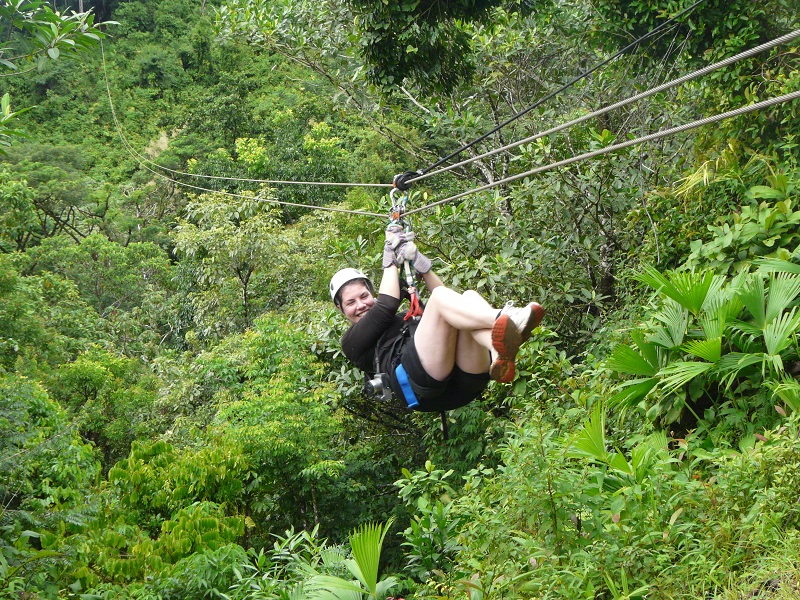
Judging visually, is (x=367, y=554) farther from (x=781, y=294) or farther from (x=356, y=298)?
(x=781, y=294)

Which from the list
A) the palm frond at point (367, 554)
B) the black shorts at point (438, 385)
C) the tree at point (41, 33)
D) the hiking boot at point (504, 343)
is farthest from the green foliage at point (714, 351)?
the tree at point (41, 33)

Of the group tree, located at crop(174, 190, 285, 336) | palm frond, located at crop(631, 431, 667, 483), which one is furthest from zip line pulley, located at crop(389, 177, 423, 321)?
tree, located at crop(174, 190, 285, 336)

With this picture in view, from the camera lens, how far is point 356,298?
4.50 meters

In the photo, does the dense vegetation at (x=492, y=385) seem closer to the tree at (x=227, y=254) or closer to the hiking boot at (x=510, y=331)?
the tree at (x=227, y=254)

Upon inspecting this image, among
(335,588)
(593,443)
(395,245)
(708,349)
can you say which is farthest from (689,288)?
(335,588)

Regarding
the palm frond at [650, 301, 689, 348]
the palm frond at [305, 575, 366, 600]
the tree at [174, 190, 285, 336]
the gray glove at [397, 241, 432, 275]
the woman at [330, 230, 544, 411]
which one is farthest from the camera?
the tree at [174, 190, 285, 336]

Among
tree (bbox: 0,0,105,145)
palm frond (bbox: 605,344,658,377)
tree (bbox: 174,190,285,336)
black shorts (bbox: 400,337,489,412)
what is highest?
tree (bbox: 0,0,105,145)

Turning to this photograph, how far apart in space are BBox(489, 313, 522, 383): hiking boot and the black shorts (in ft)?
1.70

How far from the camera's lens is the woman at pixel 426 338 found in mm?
3668

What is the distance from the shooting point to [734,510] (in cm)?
366

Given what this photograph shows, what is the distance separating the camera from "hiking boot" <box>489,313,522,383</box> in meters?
3.45

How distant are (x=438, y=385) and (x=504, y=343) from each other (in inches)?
26.2

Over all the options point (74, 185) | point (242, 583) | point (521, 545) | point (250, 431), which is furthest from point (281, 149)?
point (521, 545)

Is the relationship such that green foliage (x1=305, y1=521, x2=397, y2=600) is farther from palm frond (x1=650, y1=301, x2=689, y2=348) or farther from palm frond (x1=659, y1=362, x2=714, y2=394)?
palm frond (x1=650, y1=301, x2=689, y2=348)
